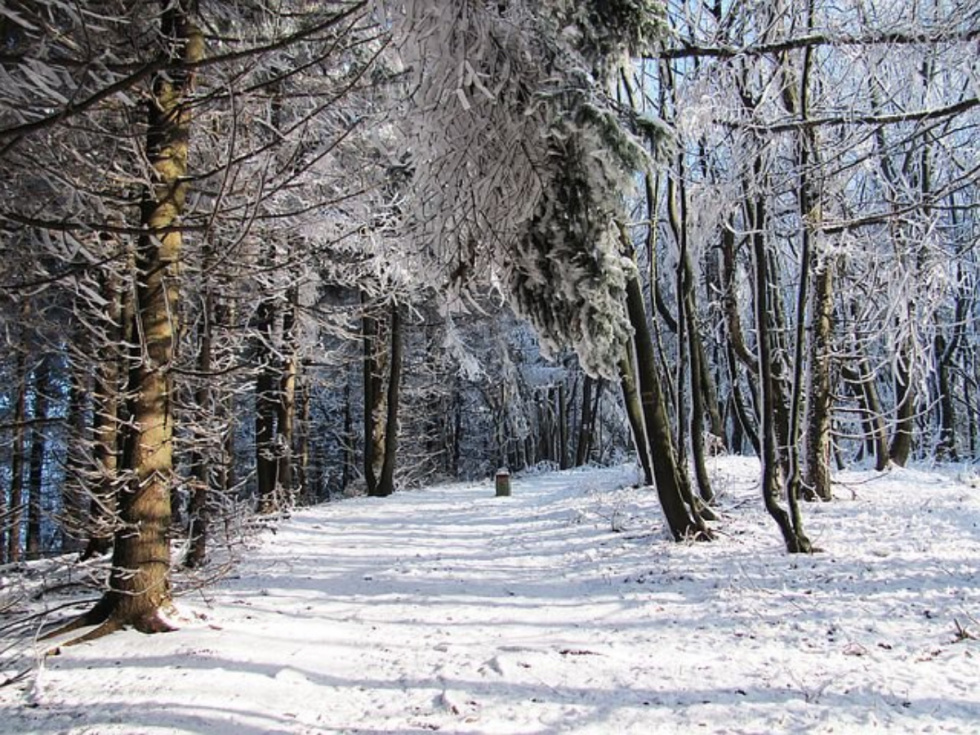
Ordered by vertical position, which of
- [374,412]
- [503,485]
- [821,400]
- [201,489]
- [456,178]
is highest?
[456,178]

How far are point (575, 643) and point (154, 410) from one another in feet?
12.3

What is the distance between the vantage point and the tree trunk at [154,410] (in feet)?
15.8

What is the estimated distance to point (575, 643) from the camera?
4.93 m

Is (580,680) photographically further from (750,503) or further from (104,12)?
(750,503)

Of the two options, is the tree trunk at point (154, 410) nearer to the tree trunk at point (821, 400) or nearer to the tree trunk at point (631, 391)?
the tree trunk at point (631, 391)

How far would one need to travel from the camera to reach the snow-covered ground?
144 inches

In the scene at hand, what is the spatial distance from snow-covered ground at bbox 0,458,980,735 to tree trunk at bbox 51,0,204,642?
0.36 m

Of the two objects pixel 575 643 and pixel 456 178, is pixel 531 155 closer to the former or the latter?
pixel 456 178

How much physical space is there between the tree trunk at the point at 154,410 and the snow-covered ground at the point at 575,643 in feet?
1.17

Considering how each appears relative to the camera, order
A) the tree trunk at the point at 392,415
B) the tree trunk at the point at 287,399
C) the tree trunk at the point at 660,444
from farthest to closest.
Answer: the tree trunk at the point at 392,415 → the tree trunk at the point at 287,399 → the tree trunk at the point at 660,444

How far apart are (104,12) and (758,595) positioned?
678 cm

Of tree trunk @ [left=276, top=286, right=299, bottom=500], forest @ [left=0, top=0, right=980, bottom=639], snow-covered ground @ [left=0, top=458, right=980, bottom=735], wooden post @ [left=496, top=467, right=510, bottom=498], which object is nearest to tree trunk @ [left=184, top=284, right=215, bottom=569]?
forest @ [left=0, top=0, right=980, bottom=639]

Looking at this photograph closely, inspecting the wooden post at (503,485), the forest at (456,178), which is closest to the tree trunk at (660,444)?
the forest at (456,178)

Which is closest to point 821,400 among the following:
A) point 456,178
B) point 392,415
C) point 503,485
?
point 456,178
